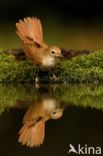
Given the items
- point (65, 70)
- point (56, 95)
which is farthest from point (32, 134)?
point (65, 70)

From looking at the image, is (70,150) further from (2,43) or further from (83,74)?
(2,43)

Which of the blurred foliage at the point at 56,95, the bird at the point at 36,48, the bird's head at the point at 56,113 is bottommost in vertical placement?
the bird's head at the point at 56,113

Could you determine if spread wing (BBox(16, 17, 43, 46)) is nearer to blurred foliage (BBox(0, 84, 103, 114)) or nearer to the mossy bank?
the mossy bank

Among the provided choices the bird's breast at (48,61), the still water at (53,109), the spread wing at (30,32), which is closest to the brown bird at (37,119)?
the still water at (53,109)

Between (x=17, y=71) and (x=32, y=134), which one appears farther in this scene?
(x=17, y=71)

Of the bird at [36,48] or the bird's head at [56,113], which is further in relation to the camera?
the bird at [36,48]

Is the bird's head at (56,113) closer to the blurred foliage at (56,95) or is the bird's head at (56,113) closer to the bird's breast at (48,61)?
the blurred foliage at (56,95)

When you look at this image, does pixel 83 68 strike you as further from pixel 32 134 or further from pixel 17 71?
pixel 32 134

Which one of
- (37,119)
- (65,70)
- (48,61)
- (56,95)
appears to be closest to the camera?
(37,119)
